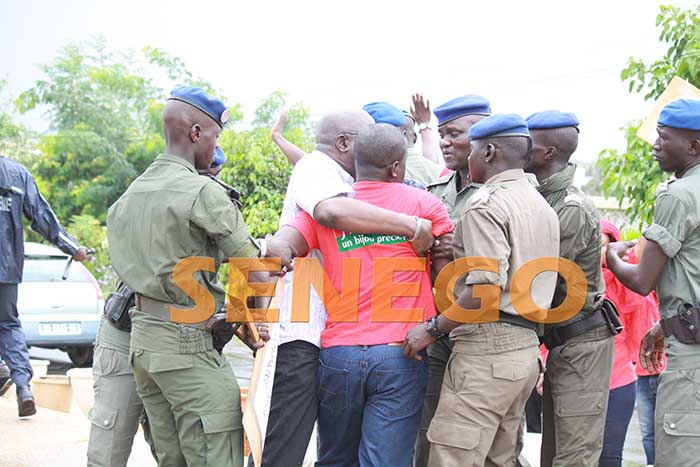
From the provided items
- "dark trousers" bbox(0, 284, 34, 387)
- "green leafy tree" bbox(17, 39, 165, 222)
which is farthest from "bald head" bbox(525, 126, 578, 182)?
"green leafy tree" bbox(17, 39, 165, 222)

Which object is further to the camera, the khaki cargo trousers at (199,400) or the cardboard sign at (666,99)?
the cardboard sign at (666,99)

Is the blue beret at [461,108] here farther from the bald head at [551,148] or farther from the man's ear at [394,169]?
the man's ear at [394,169]

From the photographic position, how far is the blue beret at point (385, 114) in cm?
425

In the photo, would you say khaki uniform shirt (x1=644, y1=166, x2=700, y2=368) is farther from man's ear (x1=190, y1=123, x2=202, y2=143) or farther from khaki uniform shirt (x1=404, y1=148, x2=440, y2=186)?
man's ear (x1=190, y1=123, x2=202, y2=143)

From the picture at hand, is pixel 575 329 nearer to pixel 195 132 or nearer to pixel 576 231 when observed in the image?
pixel 576 231

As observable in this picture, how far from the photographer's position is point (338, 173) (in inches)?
149

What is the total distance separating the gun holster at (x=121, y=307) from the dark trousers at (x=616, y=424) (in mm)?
2477

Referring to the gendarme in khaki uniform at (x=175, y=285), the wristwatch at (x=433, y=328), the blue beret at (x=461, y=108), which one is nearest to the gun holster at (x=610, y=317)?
the wristwatch at (x=433, y=328)

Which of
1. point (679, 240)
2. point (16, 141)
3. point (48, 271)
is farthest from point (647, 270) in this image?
point (16, 141)

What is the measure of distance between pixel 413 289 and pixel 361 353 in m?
0.35

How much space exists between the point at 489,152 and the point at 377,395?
1.14 m

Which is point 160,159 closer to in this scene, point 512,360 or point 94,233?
point 512,360

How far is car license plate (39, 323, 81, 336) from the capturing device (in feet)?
31.3

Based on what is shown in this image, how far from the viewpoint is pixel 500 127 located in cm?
357
